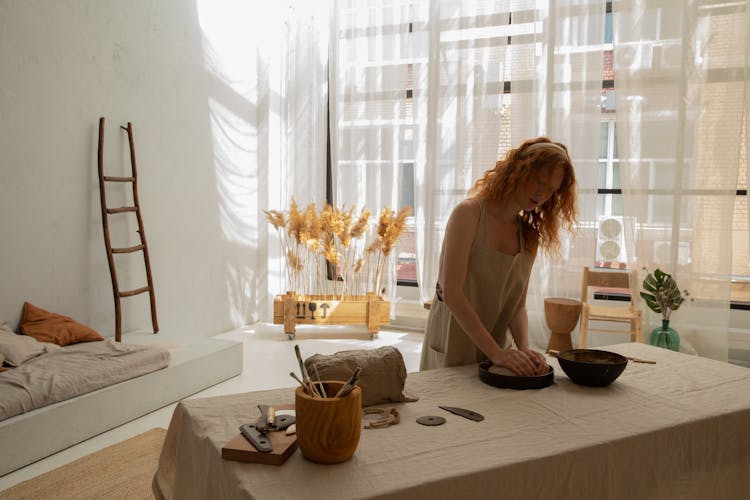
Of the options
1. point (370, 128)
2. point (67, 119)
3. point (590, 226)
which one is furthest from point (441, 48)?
point (67, 119)

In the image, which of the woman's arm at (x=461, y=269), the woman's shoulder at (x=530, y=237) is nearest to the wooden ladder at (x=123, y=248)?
the woman's arm at (x=461, y=269)

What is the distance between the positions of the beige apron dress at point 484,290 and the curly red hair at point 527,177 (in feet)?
Result: 0.18

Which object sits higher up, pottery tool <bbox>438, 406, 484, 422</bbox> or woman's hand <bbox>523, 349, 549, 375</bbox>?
woman's hand <bbox>523, 349, 549, 375</bbox>

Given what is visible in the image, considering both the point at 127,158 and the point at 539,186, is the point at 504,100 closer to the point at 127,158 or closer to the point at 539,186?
the point at 127,158

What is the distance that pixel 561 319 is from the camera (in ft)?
15.4

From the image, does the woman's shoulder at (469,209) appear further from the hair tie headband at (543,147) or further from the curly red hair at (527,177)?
the hair tie headband at (543,147)

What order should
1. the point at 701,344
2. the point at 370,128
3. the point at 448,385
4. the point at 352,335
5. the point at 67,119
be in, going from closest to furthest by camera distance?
1. the point at 448,385
2. the point at 67,119
3. the point at 701,344
4. the point at 352,335
5. the point at 370,128

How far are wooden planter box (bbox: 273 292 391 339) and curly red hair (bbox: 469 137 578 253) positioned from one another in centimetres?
326

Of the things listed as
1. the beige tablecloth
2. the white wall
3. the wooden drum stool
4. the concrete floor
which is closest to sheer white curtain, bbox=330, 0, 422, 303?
the concrete floor

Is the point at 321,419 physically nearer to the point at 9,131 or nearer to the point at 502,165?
the point at 502,165

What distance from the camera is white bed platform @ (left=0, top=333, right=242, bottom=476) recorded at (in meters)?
2.72

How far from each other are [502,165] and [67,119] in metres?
3.07

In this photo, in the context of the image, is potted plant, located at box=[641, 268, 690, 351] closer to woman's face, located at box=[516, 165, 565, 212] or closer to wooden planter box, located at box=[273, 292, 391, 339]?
wooden planter box, located at box=[273, 292, 391, 339]

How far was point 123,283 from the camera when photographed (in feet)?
14.4
